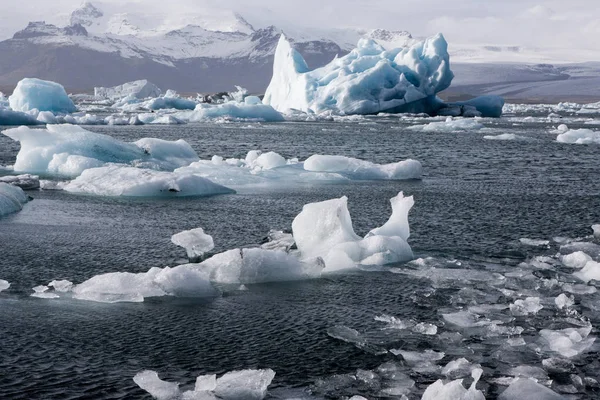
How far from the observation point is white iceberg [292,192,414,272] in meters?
9.41

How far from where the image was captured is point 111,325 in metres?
6.93

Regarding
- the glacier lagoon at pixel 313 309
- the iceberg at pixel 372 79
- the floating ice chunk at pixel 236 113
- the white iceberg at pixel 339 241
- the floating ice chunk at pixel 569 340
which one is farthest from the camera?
the floating ice chunk at pixel 236 113

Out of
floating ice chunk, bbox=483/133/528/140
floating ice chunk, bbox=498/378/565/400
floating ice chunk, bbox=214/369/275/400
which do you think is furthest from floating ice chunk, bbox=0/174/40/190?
floating ice chunk, bbox=483/133/528/140

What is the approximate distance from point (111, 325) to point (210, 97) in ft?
250

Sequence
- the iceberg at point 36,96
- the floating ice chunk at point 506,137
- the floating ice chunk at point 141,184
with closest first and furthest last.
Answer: the floating ice chunk at point 141,184
the floating ice chunk at point 506,137
the iceberg at point 36,96

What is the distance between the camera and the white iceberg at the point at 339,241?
9414 mm

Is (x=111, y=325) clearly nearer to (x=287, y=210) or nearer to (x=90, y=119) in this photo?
(x=287, y=210)

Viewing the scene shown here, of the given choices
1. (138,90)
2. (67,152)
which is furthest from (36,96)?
(138,90)

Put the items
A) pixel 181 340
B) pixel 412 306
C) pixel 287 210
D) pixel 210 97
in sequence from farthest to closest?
pixel 210 97
pixel 287 210
pixel 412 306
pixel 181 340

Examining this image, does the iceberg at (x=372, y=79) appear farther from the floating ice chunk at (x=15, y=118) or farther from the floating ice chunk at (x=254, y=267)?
the floating ice chunk at (x=254, y=267)

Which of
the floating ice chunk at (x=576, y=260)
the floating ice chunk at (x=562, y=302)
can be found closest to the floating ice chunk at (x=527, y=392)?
the floating ice chunk at (x=562, y=302)

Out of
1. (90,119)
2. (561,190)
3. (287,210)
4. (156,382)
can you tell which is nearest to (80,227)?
(287,210)

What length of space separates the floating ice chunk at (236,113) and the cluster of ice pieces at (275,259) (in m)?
37.5

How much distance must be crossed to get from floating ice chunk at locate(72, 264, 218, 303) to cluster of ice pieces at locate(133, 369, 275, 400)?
2249mm
